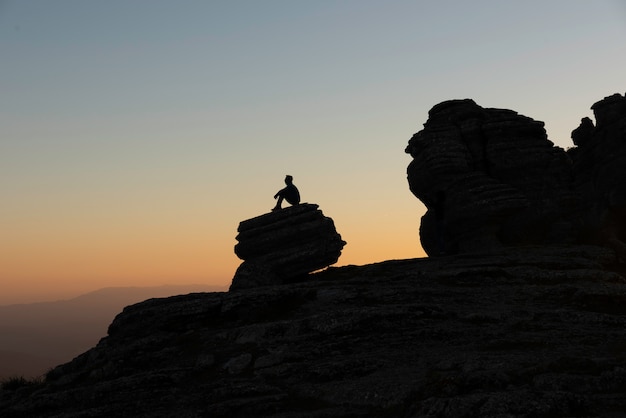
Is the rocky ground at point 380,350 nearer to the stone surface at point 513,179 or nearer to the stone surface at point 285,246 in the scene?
the stone surface at point 285,246

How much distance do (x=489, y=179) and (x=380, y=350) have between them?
988 inches

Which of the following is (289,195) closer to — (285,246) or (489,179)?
(285,246)

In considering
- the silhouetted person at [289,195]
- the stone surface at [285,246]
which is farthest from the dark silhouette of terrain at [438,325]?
the silhouetted person at [289,195]

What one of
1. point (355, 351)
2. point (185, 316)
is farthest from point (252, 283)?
point (355, 351)

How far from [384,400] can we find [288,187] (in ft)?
85.8

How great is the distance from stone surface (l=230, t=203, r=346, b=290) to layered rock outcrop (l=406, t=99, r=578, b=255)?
1047 centimetres

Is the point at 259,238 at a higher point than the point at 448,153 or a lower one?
lower

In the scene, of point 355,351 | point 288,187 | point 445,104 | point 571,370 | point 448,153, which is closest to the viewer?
point 571,370

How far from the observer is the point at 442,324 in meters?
28.0

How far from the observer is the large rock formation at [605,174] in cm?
4706

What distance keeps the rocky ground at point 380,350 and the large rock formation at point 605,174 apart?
25.0 ft

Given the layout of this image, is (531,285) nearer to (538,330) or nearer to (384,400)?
(538,330)

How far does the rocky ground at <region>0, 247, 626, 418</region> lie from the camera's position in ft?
62.6

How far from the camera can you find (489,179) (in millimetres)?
47812
